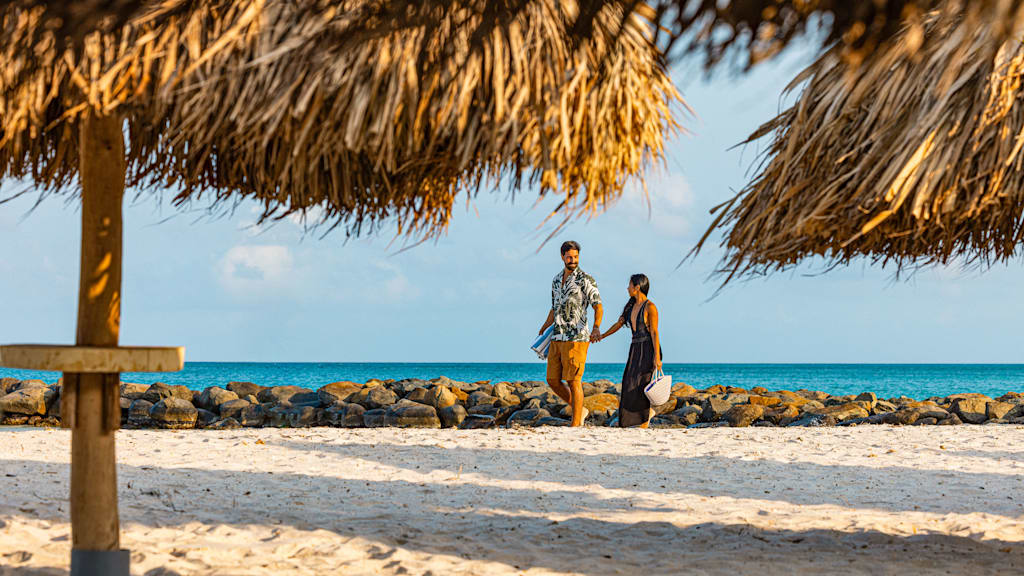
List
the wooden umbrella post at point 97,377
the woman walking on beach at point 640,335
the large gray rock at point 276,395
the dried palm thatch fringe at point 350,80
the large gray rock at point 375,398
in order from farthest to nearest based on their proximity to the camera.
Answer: the large gray rock at point 276,395 → the large gray rock at point 375,398 → the woman walking on beach at point 640,335 → the wooden umbrella post at point 97,377 → the dried palm thatch fringe at point 350,80

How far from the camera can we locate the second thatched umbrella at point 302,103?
7.70 ft

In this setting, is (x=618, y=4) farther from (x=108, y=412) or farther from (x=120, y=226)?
(x=108, y=412)

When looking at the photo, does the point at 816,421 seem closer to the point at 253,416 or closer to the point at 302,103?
the point at 253,416

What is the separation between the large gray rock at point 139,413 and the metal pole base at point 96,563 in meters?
9.46

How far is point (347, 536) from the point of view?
406cm

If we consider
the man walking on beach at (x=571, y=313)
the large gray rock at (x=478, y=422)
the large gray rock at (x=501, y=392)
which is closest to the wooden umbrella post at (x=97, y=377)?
the man walking on beach at (x=571, y=313)

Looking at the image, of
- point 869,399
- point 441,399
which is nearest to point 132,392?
point 441,399

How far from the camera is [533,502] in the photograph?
512 centimetres

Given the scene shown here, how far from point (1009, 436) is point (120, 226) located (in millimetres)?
8453

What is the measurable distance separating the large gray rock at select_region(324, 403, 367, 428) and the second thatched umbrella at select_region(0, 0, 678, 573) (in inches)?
345

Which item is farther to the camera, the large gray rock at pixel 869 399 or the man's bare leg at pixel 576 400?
the large gray rock at pixel 869 399

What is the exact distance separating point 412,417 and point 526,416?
5.12ft

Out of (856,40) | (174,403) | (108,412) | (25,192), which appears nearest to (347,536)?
(108,412)

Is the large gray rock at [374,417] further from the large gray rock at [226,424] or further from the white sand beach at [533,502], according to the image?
the white sand beach at [533,502]
